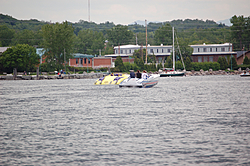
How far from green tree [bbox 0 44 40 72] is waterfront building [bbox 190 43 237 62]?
5825 centimetres

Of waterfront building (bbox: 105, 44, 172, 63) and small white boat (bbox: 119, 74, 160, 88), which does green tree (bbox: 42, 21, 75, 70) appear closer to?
waterfront building (bbox: 105, 44, 172, 63)

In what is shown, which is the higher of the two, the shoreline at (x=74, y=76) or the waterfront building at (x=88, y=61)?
the waterfront building at (x=88, y=61)

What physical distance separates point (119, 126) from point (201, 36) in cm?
19178

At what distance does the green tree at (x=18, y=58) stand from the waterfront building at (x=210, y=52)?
5825 cm

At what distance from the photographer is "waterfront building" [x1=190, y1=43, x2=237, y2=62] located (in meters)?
126

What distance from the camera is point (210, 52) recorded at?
128500mm

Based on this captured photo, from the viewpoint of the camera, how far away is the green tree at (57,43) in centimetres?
10250

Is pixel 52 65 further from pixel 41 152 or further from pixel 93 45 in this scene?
pixel 41 152

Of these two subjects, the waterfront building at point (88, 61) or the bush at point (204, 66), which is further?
the waterfront building at point (88, 61)

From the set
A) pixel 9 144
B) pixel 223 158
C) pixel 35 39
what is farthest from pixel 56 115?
pixel 35 39

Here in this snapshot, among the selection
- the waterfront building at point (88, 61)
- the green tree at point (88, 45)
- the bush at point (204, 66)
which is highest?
the green tree at point (88, 45)

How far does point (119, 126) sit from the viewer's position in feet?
48.9

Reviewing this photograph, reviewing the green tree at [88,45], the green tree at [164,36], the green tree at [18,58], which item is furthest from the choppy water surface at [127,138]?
the green tree at [164,36]

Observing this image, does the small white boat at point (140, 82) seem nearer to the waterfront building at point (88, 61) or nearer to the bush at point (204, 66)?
the bush at point (204, 66)
